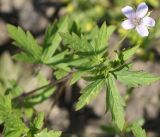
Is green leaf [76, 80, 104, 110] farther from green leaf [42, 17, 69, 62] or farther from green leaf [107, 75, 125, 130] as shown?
green leaf [42, 17, 69, 62]

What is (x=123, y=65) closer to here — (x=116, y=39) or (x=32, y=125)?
(x=32, y=125)

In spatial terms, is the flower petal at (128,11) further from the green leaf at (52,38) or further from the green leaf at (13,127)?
the green leaf at (13,127)

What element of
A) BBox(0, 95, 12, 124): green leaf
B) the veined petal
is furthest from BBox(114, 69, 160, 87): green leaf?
BBox(0, 95, 12, 124): green leaf

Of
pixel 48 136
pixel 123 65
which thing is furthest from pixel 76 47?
pixel 48 136

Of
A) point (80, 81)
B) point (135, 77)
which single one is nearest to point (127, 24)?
point (135, 77)

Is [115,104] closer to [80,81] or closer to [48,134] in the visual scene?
[48,134]
